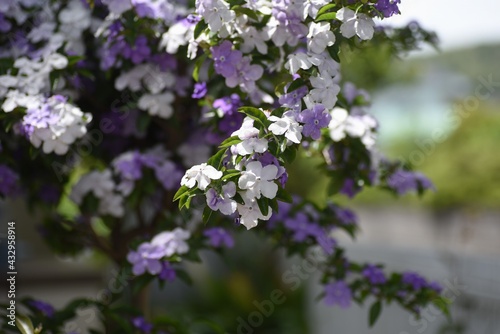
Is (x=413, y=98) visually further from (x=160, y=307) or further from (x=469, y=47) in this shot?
(x=160, y=307)

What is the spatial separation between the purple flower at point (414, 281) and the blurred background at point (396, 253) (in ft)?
4.54

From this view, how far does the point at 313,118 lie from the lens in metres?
1.27

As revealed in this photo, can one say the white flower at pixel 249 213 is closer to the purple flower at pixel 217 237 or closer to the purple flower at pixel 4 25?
the purple flower at pixel 217 237

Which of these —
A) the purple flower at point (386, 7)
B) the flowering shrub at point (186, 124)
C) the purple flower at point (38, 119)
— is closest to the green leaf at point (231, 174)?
the flowering shrub at point (186, 124)

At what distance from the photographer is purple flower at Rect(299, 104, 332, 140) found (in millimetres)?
1271

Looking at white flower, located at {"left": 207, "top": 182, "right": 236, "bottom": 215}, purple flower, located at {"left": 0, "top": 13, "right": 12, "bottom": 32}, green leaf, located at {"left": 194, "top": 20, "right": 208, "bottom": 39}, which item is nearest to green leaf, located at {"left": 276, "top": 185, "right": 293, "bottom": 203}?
white flower, located at {"left": 207, "top": 182, "right": 236, "bottom": 215}

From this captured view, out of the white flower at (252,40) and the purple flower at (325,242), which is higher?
the white flower at (252,40)

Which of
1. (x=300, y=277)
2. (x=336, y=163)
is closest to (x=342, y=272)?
(x=336, y=163)

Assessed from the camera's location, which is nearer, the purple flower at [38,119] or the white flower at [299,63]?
the white flower at [299,63]

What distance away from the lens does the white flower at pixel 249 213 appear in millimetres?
1190

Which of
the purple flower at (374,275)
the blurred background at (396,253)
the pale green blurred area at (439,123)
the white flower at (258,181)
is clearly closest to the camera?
the white flower at (258,181)

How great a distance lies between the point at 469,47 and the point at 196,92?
10.0 m

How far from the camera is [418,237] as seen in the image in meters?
5.95

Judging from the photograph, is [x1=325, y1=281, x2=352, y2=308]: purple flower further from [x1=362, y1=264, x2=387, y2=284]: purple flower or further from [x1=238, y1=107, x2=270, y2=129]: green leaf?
[x1=238, y1=107, x2=270, y2=129]: green leaf
